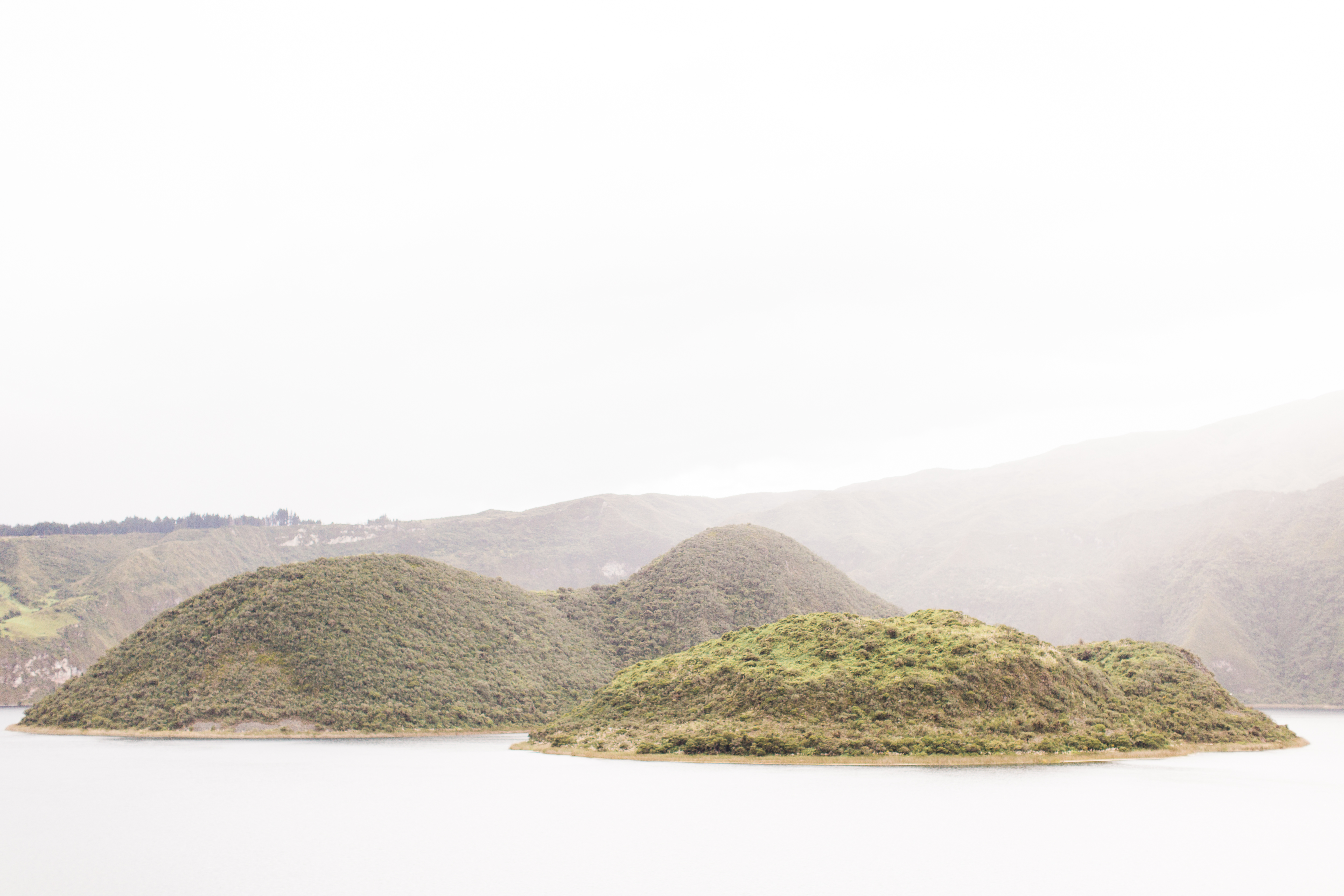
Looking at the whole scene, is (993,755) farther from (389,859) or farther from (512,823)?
(389,859)

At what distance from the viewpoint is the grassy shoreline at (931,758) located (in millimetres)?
35781

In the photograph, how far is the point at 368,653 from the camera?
6475 centimetres

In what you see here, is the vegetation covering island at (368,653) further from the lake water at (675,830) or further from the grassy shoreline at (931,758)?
the grassy shoreline at (931,758)

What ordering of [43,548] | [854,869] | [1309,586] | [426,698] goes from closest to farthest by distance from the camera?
1. [854,869]
2. [426,698]
3. [1309,586]
4. [43,548]

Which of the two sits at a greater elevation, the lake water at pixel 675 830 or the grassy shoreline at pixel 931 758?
the lake water at pixel 675 830

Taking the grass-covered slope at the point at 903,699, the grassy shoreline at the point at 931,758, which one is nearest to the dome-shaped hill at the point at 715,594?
the grass-covered slope at the point at 903,699

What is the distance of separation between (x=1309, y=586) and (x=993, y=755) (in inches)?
5284

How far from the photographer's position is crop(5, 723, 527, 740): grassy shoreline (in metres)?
54.8

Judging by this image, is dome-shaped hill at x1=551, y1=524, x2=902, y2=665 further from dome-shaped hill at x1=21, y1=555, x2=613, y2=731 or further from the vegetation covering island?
dome-shaped hill at x1=21, y1=555, x2=613, y2=731

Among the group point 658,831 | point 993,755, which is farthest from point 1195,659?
point 658,831

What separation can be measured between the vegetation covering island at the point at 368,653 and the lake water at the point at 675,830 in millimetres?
22613

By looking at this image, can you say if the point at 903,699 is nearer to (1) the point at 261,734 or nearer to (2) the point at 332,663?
(1) the point at 261,734

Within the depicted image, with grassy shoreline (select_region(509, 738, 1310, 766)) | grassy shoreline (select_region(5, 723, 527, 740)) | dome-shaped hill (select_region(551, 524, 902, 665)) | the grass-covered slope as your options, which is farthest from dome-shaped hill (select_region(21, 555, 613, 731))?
grassy shoreline (select_region(509, 738, 1310, 766))

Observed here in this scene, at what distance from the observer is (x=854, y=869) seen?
16.8m
